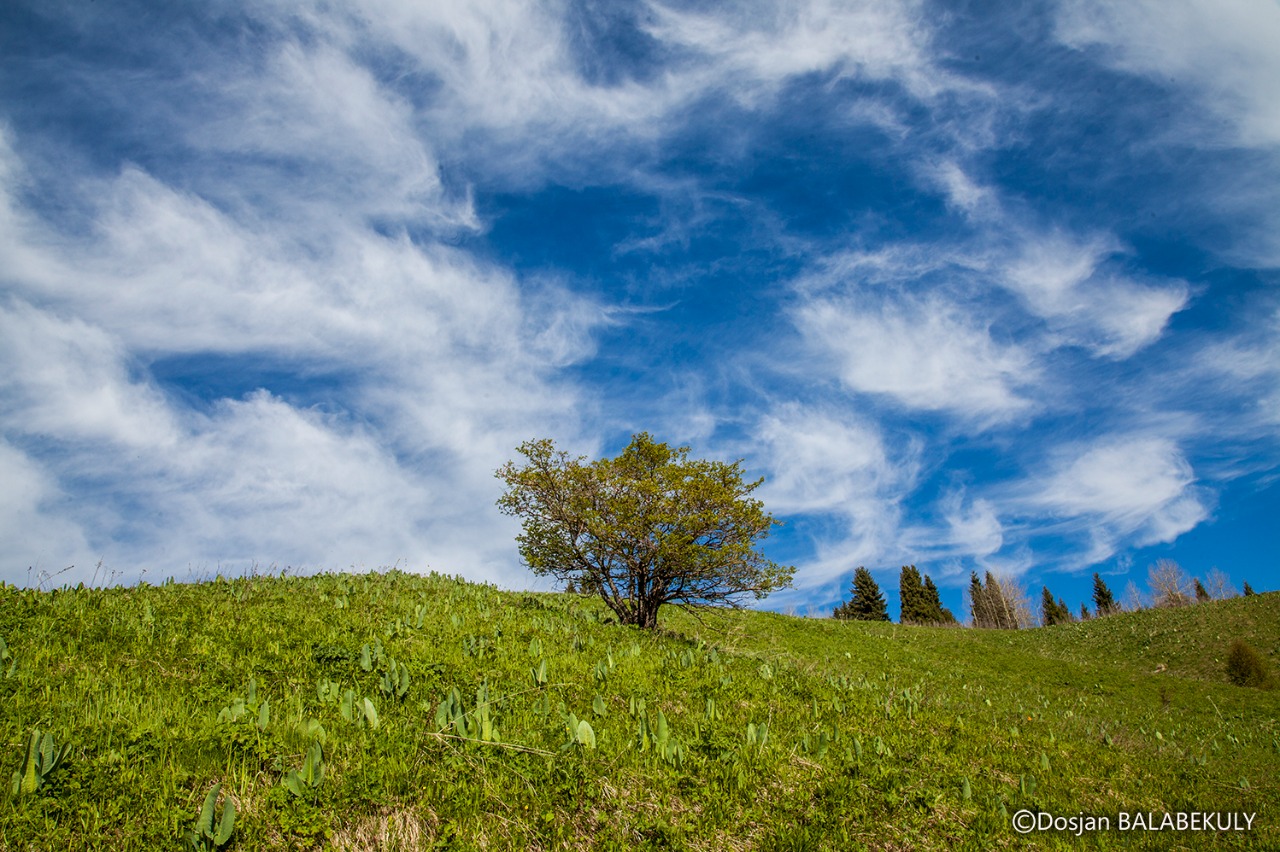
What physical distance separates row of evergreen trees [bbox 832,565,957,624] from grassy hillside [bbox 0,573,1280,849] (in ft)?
262

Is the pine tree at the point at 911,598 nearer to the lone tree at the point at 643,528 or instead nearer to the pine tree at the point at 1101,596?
the pine tree at the point at 1101,596

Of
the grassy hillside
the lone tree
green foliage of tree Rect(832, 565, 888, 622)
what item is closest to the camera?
the grassy hillside

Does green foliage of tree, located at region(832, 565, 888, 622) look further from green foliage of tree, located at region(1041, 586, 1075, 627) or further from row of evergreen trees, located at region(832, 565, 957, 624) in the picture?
green foliage of tree, located at region(1041, 586, 1075, 627)

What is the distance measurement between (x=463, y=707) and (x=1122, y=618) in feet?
187

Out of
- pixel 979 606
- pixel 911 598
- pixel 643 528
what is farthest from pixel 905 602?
pixel 643 528

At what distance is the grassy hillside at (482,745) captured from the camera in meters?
4.54

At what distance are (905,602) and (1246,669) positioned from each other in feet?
223

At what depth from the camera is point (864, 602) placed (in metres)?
88.4

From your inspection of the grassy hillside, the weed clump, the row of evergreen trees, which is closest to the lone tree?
the grassy hillside

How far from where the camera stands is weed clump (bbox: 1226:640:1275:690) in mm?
28359

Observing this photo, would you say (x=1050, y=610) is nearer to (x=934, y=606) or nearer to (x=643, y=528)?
(x=934, y=606)

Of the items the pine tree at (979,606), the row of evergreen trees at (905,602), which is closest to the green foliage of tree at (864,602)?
the row of evergreen trees at (905,602)

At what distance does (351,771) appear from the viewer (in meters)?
4.90

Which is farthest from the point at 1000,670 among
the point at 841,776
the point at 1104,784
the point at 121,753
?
the point at 121,753
